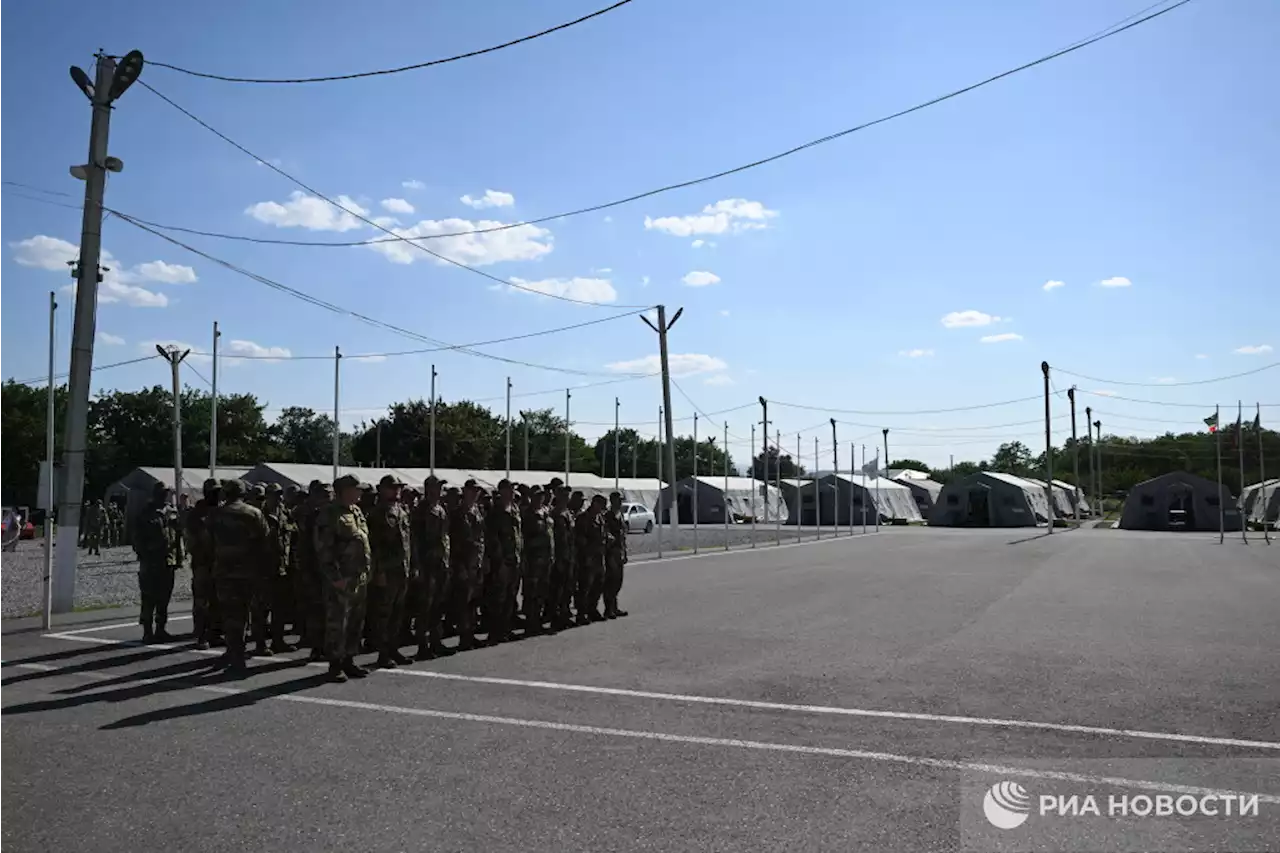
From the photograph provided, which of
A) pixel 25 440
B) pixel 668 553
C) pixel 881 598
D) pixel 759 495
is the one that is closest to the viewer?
pixel 881 598

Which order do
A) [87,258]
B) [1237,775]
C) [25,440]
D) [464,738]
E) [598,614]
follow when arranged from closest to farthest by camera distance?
[1237,775]
[464,738]
[598,614]
[87,258]
[25,440]

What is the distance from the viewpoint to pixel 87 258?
1507 centimetres

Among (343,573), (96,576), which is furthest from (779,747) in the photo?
(96,576)

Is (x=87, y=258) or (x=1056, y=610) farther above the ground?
(x=87, y=258)

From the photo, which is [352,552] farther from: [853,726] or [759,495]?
[759,495]

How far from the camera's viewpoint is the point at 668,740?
6852 mm

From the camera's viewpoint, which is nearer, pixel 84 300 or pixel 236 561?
pixel 236 561

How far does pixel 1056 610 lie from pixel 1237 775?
30.4 feet

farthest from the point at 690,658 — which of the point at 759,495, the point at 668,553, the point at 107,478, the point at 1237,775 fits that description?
the point at 107,478

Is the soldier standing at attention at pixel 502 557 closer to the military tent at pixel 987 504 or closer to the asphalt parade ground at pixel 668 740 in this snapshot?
the asphalt parade ground at pixel 668 740

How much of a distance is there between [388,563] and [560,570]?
11.4 feet

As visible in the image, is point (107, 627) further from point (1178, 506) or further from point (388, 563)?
point (1178, 506)

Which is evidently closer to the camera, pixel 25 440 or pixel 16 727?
pixel 16 727

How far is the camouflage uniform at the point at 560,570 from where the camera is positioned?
13.1m
